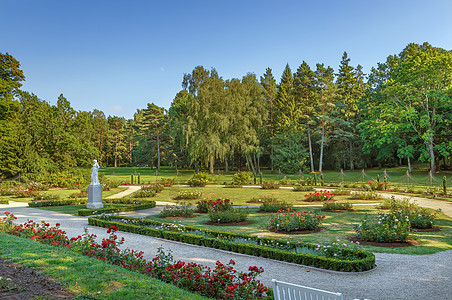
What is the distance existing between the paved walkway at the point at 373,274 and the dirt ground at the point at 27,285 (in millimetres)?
2987

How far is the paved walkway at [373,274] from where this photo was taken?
5.50 m

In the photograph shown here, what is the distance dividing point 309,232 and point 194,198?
461 inches

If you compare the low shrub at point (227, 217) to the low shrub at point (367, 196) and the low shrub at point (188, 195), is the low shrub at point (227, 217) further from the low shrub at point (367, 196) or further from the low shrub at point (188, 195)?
the low shrub at point (367, 196)

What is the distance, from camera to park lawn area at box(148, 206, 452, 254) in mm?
8383

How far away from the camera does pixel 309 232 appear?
34.1 ft

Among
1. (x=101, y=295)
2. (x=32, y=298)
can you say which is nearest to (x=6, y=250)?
(x=32, y=298)

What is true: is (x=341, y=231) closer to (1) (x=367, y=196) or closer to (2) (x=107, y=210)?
(1) (x=367, y=196)

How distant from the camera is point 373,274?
6.48 metres

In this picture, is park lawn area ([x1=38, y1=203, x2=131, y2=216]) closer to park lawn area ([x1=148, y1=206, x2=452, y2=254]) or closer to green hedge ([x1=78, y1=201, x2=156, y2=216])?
green hedge ([x1=78, y1=201, x2=156, y2=216])

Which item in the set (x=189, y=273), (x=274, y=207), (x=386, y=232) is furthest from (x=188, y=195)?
(x=189, y=273)

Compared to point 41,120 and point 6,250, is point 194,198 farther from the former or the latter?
point 41,120

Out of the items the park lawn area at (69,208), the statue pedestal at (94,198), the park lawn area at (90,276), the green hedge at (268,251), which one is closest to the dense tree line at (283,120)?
the park lawn area at (69,208)

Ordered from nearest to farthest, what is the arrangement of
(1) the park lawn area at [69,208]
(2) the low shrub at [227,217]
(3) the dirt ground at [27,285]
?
(3) the dirt ground at [27,285]
(2) the low shrub at [227,217]
(1) the park lawn area at [69,208]

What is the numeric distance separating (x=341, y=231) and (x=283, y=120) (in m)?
33.6
